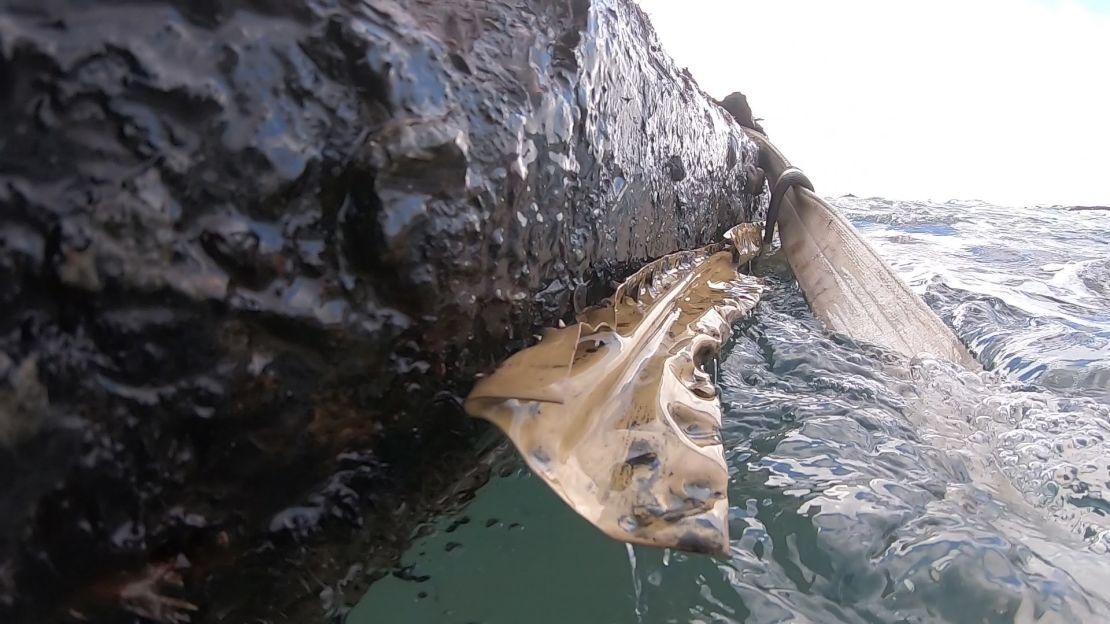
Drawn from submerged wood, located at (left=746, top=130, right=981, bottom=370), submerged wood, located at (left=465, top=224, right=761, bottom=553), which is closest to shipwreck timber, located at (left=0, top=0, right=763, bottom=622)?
submerged wood, located at (left=465, top=224, right=761, bottom=553)

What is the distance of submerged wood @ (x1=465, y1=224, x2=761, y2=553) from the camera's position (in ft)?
3.09

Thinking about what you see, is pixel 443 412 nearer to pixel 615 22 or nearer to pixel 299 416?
pixel 299 416

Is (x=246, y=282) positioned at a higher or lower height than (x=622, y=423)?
higher

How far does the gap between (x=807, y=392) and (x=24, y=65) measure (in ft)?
5.45

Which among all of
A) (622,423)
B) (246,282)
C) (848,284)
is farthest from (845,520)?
(848,284)

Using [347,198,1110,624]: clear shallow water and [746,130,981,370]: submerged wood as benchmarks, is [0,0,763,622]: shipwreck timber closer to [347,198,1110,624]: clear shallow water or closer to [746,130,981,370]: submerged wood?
[347,198,1110,624]: clear shallow water

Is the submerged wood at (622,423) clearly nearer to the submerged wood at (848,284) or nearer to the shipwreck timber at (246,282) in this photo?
the shipwreck timber at (246,282)

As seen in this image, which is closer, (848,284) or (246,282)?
(246,282)

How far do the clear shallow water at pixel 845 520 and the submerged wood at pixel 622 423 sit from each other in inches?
8.6

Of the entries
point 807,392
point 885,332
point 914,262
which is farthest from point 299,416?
point 914,262

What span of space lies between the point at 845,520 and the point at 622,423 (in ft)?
1.53

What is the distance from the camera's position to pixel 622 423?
113 cm

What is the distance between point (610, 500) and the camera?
98cm

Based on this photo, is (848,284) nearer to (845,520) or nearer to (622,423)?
(845,520)
